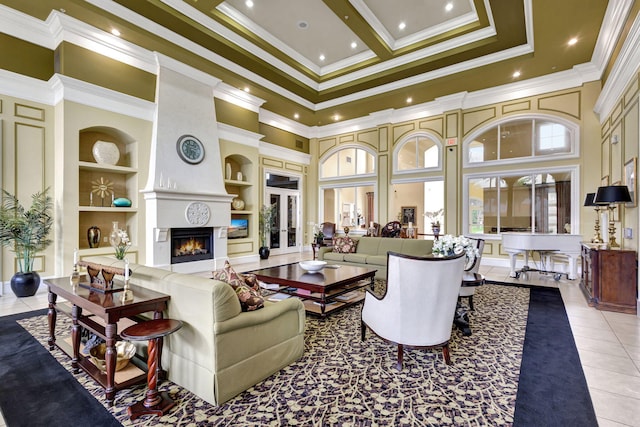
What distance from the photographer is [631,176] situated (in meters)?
4.25

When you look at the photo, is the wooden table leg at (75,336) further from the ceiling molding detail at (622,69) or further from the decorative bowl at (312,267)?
the ceiling molding detail at (622,69)

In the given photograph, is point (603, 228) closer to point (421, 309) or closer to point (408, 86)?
point (408, 86)

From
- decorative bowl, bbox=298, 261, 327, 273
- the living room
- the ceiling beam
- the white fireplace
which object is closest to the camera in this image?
decorative bowl, bbox=298, 261, 327, 273

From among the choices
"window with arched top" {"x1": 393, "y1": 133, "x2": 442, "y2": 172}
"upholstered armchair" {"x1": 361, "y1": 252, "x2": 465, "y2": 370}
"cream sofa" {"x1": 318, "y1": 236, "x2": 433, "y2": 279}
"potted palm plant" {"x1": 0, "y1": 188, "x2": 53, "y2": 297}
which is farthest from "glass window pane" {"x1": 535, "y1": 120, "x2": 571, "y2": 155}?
"potted palm plant" {"x1": 0, "y1": 188, "x2": 53, "y2": 297}

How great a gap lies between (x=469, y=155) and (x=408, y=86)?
8.01ft

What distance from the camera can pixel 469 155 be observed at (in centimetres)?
796

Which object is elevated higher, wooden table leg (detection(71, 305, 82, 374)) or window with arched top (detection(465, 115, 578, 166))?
window with arched top (detection(465, 115, 578, 166))

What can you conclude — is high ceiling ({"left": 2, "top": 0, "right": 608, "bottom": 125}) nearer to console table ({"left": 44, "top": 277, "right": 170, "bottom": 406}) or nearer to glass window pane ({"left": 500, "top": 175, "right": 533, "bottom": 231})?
glass window pane ({"left": 500, "top": 175, "right": 533, "bottom": 231})

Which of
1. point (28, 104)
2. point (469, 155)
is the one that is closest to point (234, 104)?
point (28, 104)

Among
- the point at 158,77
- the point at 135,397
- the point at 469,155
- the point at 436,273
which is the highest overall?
the point at 158,77

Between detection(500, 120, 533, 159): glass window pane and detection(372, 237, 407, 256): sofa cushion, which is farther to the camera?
detection(500, 120, 533, 159): glass window pane

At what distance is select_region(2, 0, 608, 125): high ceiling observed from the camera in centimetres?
488

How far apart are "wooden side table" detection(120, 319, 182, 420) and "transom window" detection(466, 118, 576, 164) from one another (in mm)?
8040

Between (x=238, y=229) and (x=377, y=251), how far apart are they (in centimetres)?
396
